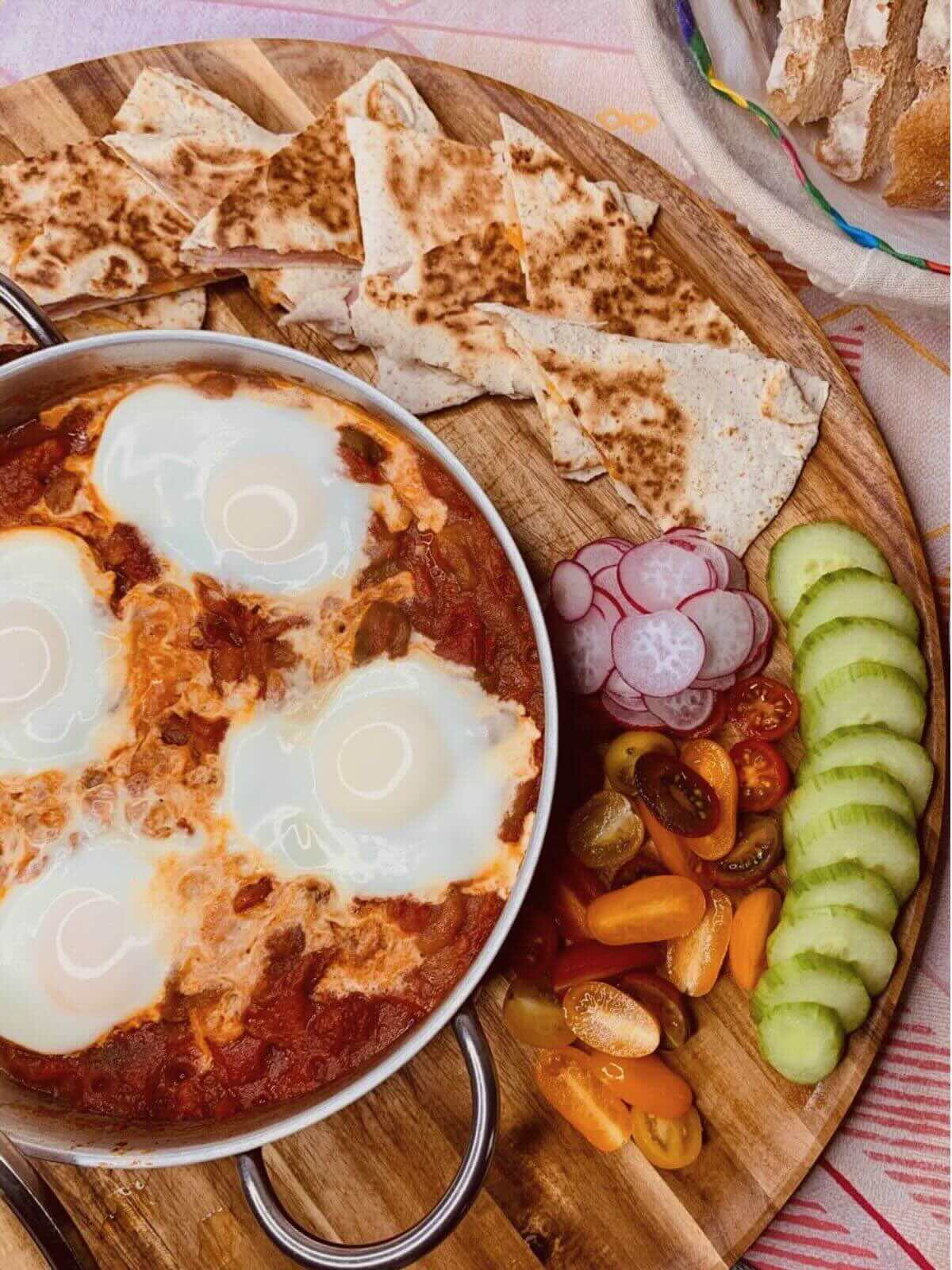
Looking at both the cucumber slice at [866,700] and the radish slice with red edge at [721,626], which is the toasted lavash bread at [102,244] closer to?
the radish slice with red edge at [721,626]

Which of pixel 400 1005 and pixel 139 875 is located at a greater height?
pixel 139 875

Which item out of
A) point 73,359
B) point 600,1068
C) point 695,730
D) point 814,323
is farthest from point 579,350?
point 600,1068

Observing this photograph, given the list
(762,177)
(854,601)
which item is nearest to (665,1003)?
(854,601)

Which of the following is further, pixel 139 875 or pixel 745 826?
pixel 745 826

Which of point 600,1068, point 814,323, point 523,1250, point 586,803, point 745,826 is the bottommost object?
point 523,1250

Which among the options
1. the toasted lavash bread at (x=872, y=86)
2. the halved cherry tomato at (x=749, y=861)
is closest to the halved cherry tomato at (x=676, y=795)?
the halved cherry tomato at (x=749, y=861)

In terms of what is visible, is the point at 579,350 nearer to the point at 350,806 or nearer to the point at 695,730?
the point at 695,730

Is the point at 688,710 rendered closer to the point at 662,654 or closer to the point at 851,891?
the point at 662,654
